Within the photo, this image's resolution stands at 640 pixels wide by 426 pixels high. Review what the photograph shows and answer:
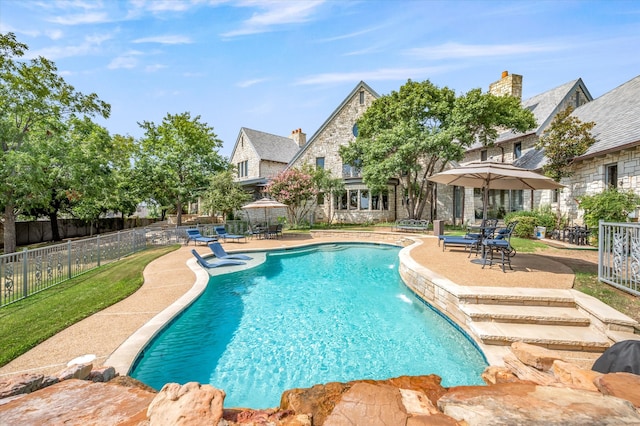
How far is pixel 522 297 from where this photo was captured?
17.5 ft

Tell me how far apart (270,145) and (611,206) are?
28.7 m

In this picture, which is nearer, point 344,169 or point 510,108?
point 510,108

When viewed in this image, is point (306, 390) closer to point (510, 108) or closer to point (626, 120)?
point (626, 120)

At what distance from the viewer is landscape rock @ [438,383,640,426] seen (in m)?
1.95

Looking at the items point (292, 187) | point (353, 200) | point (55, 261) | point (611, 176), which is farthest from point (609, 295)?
point (353, 200)

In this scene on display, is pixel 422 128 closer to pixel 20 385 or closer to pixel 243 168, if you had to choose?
pixel 243 168

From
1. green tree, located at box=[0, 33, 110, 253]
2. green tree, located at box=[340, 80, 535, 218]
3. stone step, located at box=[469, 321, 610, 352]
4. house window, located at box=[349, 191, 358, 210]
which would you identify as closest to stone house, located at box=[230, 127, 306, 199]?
house window, located at box=[349, 191, 358, 210]

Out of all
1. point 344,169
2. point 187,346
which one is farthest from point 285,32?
point 344,169

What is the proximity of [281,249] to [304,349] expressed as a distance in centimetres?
940

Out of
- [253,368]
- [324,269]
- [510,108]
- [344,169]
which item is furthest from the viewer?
[344,169]

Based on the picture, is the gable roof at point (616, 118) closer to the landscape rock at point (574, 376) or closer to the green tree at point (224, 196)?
the landscape rock at point (574, 376)

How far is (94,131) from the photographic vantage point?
1678 centimetres

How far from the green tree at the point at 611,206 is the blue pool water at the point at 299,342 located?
8920 millimetres

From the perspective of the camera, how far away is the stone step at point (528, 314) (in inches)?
187
